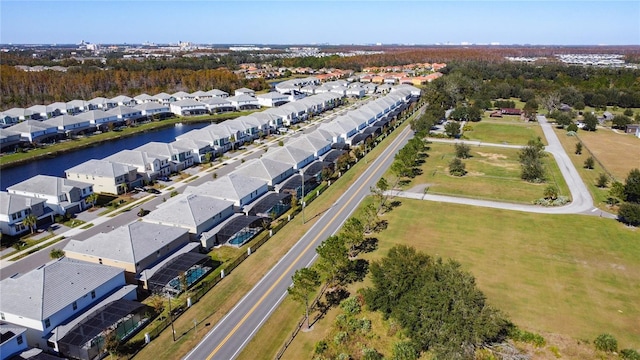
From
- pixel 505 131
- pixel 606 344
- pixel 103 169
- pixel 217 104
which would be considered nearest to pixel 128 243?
pixel 103 169

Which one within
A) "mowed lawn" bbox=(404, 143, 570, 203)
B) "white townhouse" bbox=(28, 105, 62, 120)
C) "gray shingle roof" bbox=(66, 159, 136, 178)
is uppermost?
"white townhouse" bbox=(28, 105, 62, 120)

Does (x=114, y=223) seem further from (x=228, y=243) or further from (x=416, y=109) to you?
(x=416, y=109)

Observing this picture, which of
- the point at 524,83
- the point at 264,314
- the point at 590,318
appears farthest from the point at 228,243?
the point at 524,83

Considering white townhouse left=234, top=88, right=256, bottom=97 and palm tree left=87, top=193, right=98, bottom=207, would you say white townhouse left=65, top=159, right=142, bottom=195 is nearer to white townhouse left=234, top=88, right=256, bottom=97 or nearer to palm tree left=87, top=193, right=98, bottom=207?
palm tree left=87, top=193, right=98, bottom=207

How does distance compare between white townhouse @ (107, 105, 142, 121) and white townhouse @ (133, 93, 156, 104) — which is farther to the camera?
white townhouse @ (133, 93, 156, 104)

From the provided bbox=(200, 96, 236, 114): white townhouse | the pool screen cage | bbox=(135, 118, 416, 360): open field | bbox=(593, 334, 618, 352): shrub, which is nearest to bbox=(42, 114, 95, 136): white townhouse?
bbox=(200, 96, 236, 114): white townhouse

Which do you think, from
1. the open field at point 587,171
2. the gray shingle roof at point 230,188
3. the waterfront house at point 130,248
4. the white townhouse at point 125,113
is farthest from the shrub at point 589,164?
the white townhouse at point 125,113
